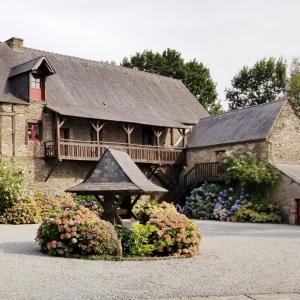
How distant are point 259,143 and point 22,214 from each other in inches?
501

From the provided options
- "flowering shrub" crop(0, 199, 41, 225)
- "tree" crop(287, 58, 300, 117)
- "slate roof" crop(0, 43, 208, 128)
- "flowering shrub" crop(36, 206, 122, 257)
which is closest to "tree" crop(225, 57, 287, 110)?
"tree" crop(287, 58, 300, 117)

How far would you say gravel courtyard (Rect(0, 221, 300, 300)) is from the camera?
7.87 m

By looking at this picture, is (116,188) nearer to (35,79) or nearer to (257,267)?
(257,267)

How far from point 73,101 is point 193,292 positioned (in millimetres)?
20909

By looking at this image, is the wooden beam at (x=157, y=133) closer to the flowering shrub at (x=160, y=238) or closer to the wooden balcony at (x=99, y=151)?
the wooden balcony at (x=99, y=151)

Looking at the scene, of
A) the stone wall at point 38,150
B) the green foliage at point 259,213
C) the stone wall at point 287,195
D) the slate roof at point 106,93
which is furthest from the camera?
the slate roof at point 106,93

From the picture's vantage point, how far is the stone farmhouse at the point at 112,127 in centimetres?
2517

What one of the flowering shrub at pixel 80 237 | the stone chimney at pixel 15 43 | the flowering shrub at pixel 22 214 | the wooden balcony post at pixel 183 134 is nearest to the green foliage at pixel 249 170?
the wooden balcony post at pixel 183 134

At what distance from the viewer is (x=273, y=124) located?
2703 centimetres

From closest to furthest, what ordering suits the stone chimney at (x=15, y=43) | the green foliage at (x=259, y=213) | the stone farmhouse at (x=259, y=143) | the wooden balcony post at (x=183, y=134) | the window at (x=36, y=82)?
the green foliage at (x=259, y=213)
the stone farmhouse at (x=259, y=143)
the window at (x=36, y=82)
the stone chimney at (x=15, y=43)
the wooden balcony post at (x=183, y=134)

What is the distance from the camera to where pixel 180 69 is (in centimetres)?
4406

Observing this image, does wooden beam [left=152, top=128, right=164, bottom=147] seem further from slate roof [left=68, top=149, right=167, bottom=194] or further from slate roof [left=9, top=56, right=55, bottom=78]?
slate roof [left=68, top=149, right=167, bottom=194]

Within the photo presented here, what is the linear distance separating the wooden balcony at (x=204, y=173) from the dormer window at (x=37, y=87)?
384 inches

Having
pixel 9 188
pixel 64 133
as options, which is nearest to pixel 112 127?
pixel 64 133
